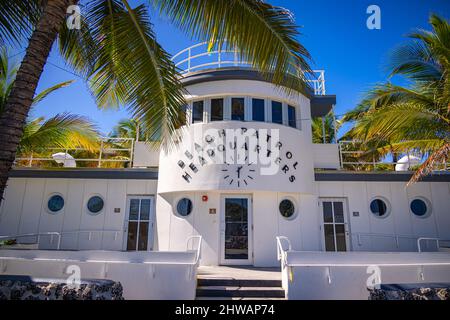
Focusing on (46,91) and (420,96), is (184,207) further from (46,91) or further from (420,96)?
(420,96)

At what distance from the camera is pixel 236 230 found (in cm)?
1046

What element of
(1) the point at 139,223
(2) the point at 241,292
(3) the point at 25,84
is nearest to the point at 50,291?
(3) the point at 25,84

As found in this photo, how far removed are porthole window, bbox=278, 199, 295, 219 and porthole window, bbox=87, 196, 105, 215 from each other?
21.9 ft

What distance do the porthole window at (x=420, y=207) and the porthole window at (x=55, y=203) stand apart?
1331 centimetres

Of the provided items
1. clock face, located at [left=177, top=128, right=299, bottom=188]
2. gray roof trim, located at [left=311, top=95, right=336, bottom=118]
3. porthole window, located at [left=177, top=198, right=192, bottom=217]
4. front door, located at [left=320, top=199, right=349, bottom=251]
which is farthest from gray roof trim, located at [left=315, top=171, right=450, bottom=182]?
porthole window, located at [left=177, top=198, right=192, bottom=217]

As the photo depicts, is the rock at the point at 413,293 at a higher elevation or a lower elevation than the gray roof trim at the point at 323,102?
lower

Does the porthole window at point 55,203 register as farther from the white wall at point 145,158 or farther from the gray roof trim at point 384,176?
the gray roof trim at point 384,176

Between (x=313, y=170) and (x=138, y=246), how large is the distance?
7.07 m

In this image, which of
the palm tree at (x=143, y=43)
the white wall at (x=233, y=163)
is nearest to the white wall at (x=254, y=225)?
the white wall at (x=233, y=163)

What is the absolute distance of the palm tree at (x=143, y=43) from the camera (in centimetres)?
465

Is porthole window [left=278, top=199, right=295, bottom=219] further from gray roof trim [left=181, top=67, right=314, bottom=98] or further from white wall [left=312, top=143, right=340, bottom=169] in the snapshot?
gray roof trim [left=181, top=67, right=314, bottom=98]

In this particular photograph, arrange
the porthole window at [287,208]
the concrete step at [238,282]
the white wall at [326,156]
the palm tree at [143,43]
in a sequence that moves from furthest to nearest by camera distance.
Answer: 1. the white wall at [326,156]
2. the porthole window at [287,208]
3. the concrete step at [238,282]
4. the palm tree at [143,43]

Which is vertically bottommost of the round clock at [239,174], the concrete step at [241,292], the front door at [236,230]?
the concrete step at [241,292]

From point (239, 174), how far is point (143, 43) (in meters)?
5.30
